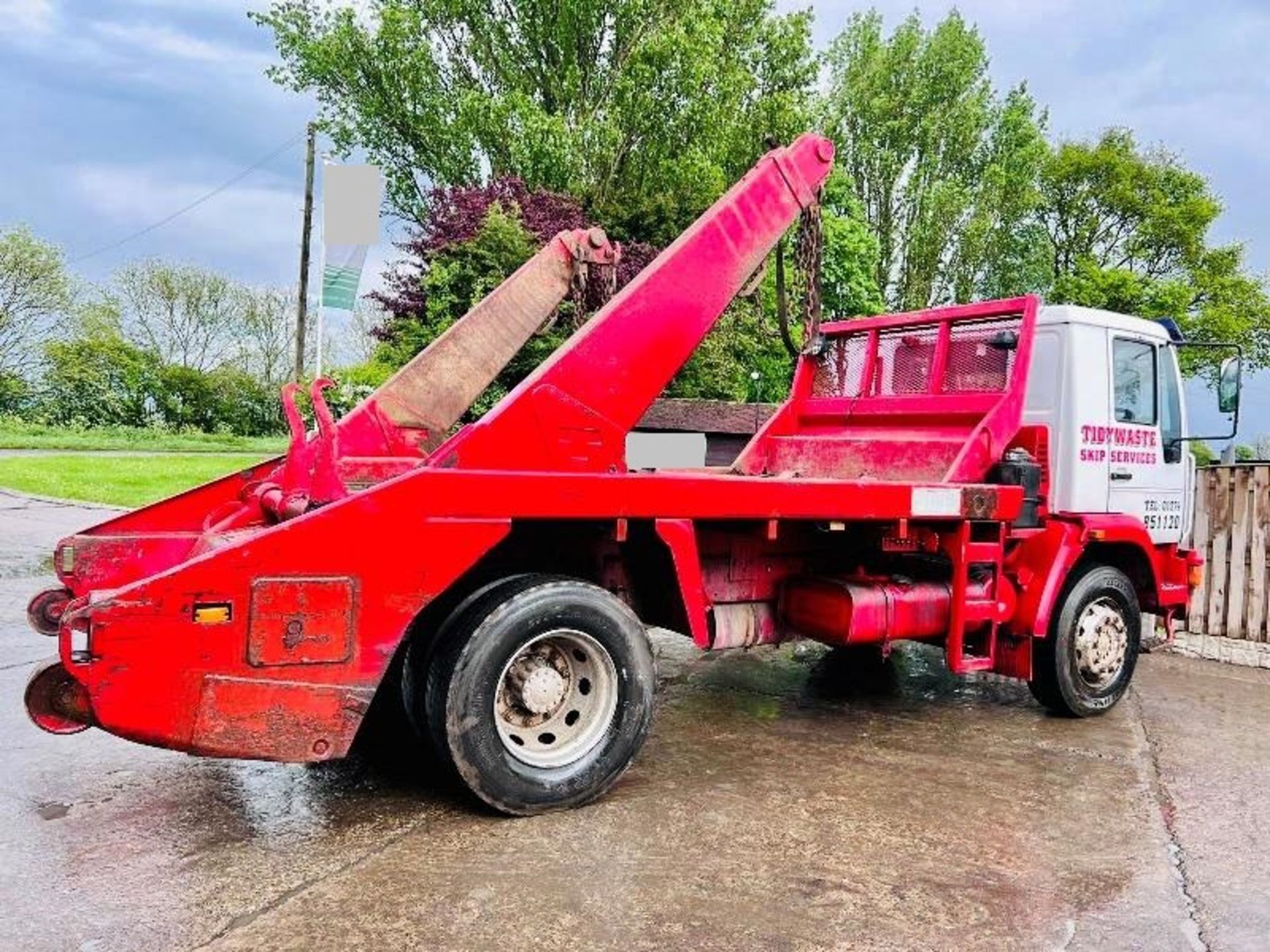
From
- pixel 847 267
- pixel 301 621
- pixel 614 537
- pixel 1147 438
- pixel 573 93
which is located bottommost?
pixel 301 621

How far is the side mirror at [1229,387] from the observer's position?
20.6ft

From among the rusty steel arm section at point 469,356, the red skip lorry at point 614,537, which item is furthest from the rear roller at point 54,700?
the rusty steel arm section at point 469,356

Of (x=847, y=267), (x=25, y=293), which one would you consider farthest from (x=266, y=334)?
(x=847, y=267)

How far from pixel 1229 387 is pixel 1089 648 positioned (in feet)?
5.96

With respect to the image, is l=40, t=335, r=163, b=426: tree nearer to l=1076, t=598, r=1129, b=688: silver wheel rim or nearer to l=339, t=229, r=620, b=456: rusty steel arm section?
l=339, t=229, r=620, b=456: rusty steel arm section

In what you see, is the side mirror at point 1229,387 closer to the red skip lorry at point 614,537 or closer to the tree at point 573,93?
the red skip lorry at point 614,537

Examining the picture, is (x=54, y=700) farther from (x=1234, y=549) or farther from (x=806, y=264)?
(x=1234, y=549)

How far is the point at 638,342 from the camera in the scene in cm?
468

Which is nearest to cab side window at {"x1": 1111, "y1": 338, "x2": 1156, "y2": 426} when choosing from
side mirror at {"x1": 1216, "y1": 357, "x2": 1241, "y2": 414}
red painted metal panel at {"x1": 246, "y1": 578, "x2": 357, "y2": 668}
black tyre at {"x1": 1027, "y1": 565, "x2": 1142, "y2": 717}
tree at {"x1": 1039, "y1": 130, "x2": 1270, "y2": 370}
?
side mirror at {"x1": 1216, "y1": 357, "x2": 1241, "y2": 414}

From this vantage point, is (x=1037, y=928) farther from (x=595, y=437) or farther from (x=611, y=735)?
(x=595, y=437)

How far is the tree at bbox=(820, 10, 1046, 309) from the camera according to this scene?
33.1m

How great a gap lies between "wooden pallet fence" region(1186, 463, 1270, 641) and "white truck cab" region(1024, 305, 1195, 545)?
2956 millimetres

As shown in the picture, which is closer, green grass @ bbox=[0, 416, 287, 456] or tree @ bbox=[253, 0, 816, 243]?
tree @ bbox=[253, 0, 816, 243]

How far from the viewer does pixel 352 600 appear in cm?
368
